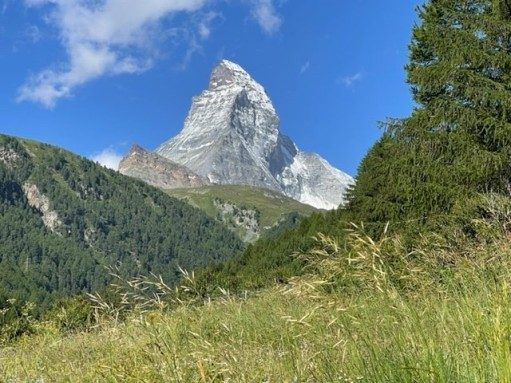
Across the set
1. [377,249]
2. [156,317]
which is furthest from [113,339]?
[377,249]

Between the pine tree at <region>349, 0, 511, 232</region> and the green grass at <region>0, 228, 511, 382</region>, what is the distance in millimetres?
12413

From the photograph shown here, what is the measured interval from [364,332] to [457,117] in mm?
15701

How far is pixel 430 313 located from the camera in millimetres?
3457

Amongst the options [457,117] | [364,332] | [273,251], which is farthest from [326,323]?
[273,251]

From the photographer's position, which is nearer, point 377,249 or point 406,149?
point 377,249

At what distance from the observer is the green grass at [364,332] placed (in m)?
2.48

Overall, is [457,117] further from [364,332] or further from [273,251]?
[273,251]

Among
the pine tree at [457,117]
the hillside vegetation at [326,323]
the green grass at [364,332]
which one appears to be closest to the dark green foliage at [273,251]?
the pine tree at [457,117]

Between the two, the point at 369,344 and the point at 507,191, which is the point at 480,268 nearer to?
the point at 369,344

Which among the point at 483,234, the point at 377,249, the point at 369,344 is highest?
the point at 483,234

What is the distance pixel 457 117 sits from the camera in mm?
17359

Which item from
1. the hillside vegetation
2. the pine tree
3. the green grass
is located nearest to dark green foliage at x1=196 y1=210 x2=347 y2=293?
the pine tree

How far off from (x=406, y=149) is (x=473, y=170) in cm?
250

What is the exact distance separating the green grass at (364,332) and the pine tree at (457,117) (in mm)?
12413
